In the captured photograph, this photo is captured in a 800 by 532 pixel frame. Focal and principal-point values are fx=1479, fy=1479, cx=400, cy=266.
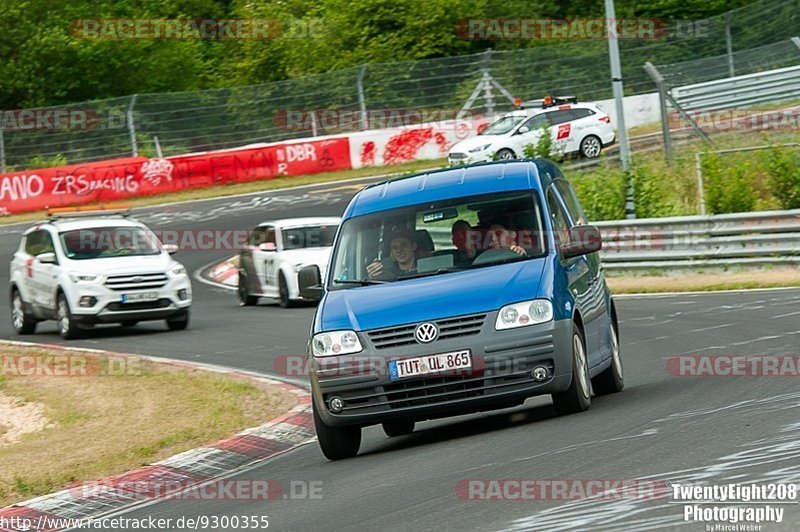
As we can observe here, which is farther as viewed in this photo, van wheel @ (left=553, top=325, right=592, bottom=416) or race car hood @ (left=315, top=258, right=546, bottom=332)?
van wheel @ (left=553, top=325, right=592, bottom=416)

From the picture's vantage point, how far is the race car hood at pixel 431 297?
32.9 feet

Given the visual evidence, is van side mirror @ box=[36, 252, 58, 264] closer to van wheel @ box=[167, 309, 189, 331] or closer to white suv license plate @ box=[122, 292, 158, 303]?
white suv license plate @ box=[122, 292, 158, 303]

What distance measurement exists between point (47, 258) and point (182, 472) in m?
12.9

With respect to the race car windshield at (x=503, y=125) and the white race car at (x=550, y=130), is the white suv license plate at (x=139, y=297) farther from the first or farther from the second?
the race car windshield at (x=503, y=125)

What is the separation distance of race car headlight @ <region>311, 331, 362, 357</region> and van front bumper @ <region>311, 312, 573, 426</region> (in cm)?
5

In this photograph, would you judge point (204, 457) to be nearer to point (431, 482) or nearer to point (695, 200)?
point (431, 482)

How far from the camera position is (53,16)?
57.2 metres

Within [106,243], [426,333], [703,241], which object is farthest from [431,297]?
[703,241]

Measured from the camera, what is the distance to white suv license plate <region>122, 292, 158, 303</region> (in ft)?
73.1

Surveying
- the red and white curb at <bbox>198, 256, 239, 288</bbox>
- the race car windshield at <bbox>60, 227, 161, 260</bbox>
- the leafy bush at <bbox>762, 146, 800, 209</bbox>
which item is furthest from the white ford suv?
the leafy bush at <bbox>762, 146, 800, 209</bbox>

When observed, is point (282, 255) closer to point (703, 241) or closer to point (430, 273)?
point (703, 241)

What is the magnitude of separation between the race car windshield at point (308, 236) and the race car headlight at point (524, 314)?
15.8 m

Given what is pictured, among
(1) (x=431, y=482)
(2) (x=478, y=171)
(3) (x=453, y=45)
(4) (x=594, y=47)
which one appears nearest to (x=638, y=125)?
(4) (x=594, y=47)

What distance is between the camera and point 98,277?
72.9ft
